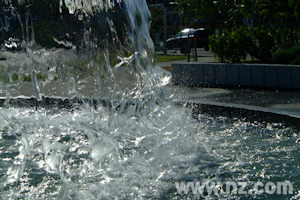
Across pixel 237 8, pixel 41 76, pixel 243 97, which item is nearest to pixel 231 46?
pixel 243 97

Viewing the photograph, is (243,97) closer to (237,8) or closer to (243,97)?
(243,97)

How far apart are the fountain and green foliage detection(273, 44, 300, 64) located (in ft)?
17.1

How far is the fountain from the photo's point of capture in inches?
210

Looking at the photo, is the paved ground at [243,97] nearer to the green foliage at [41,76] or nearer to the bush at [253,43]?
the bush at [253,43]

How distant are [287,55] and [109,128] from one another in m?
6.93

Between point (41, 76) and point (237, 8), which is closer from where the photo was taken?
point (41, 76)

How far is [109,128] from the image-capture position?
24.8 ft

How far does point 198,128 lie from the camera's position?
25.2ft

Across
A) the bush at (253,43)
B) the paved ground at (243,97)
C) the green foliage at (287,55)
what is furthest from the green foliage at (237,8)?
the paved ground at (243,97)

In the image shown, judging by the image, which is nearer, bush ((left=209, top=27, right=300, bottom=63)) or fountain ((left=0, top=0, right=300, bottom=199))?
fountain ((left=0, top=0, right=300, bottom=199))

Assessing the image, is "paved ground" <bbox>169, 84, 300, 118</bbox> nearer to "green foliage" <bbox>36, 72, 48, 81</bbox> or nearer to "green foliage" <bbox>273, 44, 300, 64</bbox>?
"green foliage" <bbox>273, 44, 300, 64</bbox>

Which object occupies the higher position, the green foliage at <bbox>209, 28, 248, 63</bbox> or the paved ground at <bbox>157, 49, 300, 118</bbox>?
the green foliage at <bbox>209, 28, 248, 63</bbox>

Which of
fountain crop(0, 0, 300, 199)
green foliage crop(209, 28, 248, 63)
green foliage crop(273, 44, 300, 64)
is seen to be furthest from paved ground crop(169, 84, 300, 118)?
fountain crop(0, 0, 300, 199)

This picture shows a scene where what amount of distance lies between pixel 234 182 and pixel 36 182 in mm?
1807
